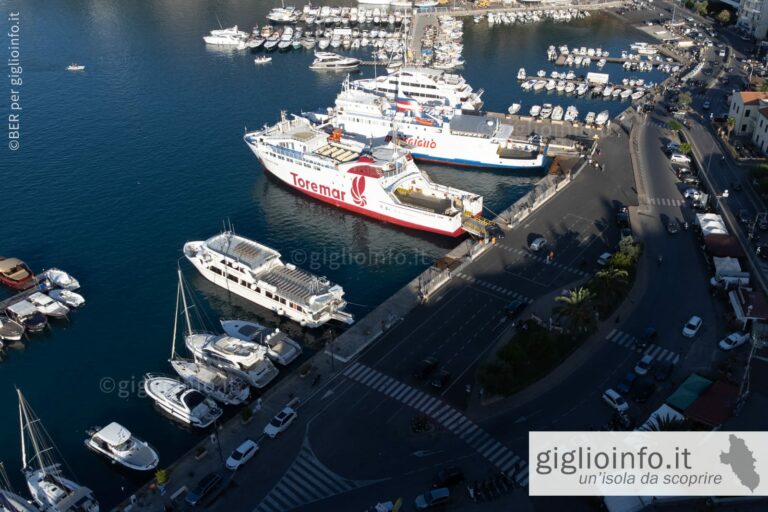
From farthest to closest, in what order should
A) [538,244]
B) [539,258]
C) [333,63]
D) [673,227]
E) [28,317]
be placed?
[333,63]
[673,227]
[538,244]
[539,258]
[28,317]

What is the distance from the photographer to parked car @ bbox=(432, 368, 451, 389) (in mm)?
49862

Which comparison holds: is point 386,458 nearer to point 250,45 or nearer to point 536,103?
point 536,103

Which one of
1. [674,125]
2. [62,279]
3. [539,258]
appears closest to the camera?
[62,279]

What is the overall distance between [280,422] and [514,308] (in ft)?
79.4

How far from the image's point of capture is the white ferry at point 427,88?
343ft

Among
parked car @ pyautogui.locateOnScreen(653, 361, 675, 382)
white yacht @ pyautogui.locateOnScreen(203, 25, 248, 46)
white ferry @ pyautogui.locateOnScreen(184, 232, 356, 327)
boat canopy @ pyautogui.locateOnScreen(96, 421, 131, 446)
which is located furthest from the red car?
white yacht @ pyautogui.locateOnScreen(203, 25, 248, 46)

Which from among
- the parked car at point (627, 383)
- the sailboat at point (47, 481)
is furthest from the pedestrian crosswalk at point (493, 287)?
the sailboat at point (47, 481)

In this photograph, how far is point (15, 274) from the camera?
67250 millimetres

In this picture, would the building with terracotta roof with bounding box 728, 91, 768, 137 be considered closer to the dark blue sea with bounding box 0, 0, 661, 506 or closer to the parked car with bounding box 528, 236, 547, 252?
the dark blue sea with bounding box 0, 0, 661, 506

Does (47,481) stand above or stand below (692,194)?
below

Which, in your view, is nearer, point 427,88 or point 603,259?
point 603,259

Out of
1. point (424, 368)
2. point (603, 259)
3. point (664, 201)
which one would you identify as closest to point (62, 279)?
point (424, 368)

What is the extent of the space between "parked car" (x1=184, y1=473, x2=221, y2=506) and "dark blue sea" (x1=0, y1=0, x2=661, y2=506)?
22.7ft

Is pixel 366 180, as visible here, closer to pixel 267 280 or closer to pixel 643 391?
pixel 267 280
